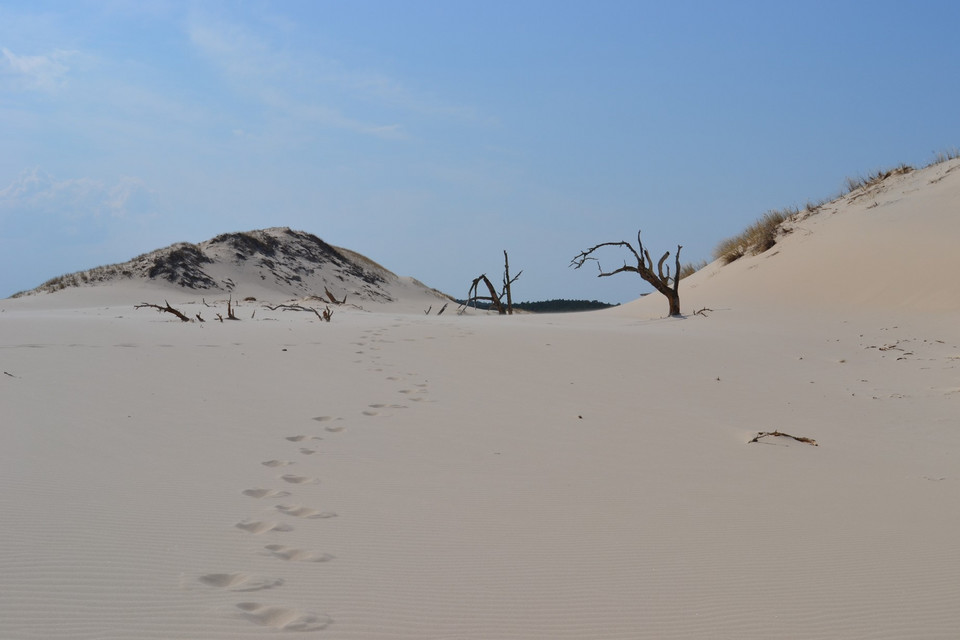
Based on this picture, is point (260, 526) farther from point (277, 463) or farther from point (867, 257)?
point (867, 257)

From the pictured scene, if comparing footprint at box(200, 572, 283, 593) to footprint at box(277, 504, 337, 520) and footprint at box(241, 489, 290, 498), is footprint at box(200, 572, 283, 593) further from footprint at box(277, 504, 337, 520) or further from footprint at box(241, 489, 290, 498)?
footprint at box(241, 489, 290, 498)

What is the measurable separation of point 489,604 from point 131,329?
7.13m

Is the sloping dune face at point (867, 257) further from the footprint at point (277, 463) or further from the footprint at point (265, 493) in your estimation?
the footprint at point (265, 493)

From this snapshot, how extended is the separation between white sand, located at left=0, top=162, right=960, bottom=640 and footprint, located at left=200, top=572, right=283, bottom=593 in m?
0.01

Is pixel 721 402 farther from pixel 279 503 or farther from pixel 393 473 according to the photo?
pixel 279 503

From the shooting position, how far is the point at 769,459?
162 inches

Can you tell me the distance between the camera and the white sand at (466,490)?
2076 millimetres

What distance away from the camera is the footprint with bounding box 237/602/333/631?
6.19ft

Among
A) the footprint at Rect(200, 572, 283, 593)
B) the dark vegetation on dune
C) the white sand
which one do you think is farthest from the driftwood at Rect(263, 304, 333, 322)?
the dark vegetation on dune

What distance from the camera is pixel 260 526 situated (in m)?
2.63

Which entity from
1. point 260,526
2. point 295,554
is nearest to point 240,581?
point 295,554

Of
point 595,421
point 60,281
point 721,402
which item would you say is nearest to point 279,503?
point 595,421

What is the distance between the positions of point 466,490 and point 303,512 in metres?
0.77

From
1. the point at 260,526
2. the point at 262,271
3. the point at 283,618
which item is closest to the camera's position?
the point at 283,618
